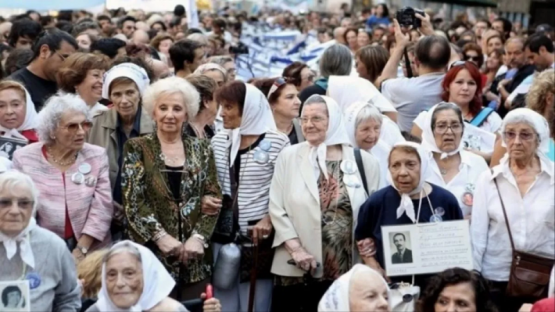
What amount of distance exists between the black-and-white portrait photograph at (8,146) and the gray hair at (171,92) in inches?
32.4

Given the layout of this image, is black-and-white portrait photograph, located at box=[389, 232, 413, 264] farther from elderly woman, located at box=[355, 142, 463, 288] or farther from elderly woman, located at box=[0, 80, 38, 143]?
elderly woman, located at box=[0, 80, 38, 143]

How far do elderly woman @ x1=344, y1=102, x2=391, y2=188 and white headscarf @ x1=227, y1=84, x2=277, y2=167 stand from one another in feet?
2.16

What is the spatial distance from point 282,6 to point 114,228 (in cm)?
3835

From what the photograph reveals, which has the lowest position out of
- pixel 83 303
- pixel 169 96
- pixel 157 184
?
pixel 83 303

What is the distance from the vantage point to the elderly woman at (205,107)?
8883mm

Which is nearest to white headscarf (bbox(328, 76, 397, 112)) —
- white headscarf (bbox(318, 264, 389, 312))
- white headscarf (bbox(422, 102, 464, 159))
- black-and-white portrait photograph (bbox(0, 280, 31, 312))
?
white headscarf (bbox(422, 102, 464, 159))

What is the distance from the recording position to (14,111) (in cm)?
819

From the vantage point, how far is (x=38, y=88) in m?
10.1

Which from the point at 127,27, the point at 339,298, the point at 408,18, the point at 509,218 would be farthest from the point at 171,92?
the point at 127,27

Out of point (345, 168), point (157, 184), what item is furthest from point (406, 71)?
point (157, 184)

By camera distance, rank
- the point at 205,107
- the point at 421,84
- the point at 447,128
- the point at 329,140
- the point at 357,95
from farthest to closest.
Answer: the point at 421,84 < the point at 357,95 < the point at 205,107 < the point at 447,128 < the point at 329,140

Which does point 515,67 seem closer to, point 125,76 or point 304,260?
point 125,76

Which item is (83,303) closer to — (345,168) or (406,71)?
(345,168)

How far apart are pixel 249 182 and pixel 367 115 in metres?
0.99
